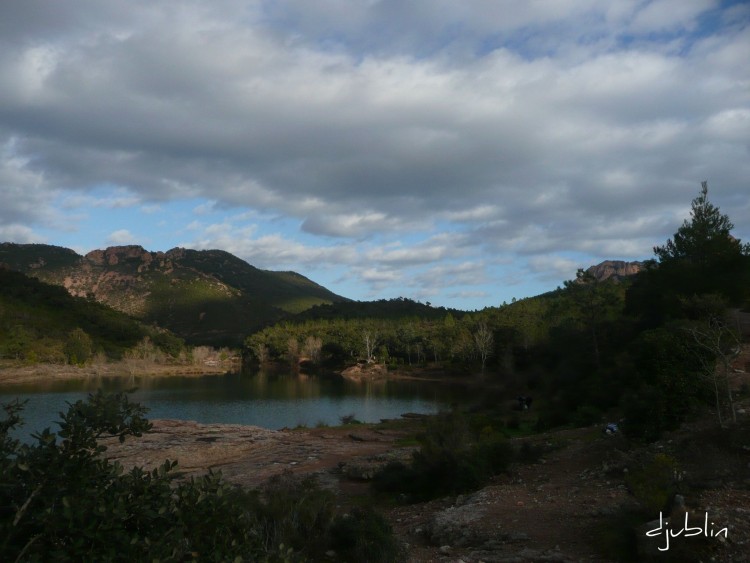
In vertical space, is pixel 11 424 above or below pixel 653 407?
above

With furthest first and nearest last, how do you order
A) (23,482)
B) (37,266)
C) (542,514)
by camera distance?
(37,266)
(542,514)
(23,482)

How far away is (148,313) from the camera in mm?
166875

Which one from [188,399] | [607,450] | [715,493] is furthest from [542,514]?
[188,399]

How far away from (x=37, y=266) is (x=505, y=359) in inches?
7466

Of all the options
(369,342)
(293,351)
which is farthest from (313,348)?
(369,342)

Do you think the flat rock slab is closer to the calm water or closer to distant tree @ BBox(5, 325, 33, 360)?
the calm water

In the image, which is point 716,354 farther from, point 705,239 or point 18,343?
point 18,343

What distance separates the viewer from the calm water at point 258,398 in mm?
45875

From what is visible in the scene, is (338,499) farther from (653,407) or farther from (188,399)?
(188,399)

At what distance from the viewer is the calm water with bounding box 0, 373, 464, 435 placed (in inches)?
1806

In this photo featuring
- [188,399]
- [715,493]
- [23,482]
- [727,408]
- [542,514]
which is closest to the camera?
[23,482]

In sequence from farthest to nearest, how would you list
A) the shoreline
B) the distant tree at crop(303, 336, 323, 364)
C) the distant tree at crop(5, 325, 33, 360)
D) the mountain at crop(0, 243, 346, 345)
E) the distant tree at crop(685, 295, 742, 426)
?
1. the mountain at crop(0, 243, 346, 345)
2. the distant tree at crop(303, 336, 323, 364)
3. the distant tree at crop(5, 325, 33, 360)
4. the shoreline
5. the distant tree at crop(685, 295, 742, 426)

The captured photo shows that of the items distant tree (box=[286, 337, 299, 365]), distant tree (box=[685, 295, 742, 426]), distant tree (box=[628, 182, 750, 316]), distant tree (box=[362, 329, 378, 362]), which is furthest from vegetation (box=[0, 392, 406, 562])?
distant tree (box=[286, 337, 299, 365])

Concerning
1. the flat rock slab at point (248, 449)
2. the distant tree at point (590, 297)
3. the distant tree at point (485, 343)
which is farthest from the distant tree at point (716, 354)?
the distant tree at point (485, 343)
